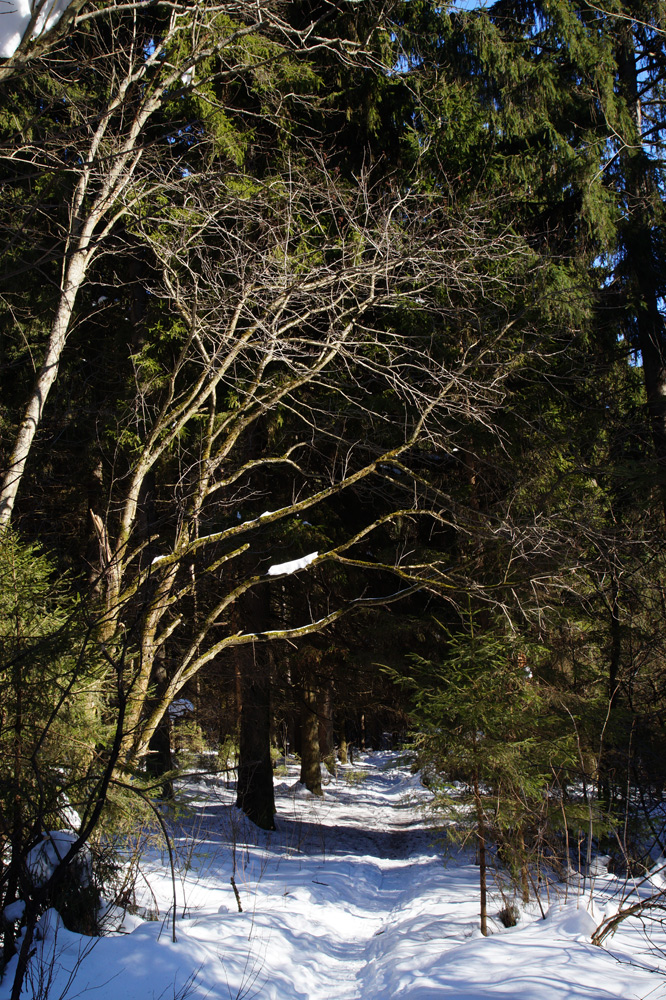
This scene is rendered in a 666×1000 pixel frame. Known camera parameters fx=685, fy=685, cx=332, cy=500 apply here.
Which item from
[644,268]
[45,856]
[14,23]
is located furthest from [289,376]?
[644,268]

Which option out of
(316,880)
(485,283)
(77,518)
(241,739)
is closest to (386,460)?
(485,283)

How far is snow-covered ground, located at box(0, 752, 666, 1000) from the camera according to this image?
3736mm

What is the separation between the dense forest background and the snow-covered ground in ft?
3.13

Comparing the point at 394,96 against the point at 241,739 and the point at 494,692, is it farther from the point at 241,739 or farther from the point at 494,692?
the point at 241,739

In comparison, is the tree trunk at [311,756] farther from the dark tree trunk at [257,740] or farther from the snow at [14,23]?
→ the snow at [14,23]

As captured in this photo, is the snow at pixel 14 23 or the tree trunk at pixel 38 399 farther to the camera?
the tree trunk at pixel 38 399

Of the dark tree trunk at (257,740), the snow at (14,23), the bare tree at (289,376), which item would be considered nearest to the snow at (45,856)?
the bare tree at (289,376)

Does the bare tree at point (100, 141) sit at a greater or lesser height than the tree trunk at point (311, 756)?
greater

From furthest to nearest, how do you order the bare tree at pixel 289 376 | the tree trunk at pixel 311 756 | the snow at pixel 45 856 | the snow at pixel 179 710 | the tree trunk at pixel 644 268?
1. the tree trunk at pixel 311 756
2. the snow at pixel 179 710
3. the tree trunk at pixel 644 268
4. the bare tree at pixel 289 376
5. the snow at pixel 45 856

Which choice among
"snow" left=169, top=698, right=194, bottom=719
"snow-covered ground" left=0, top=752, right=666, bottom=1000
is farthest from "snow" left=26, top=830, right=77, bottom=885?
"snow" left=169, top=698, right=194, bottom=719

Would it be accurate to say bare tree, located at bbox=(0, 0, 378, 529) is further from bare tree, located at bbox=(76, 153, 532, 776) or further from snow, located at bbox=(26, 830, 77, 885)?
snow, located at bbox=(26, 830, 77, 885)

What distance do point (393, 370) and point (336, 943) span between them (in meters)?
5.55

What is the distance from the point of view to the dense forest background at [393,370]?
21.1ft

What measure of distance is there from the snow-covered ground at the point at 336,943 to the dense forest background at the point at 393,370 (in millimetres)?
953
